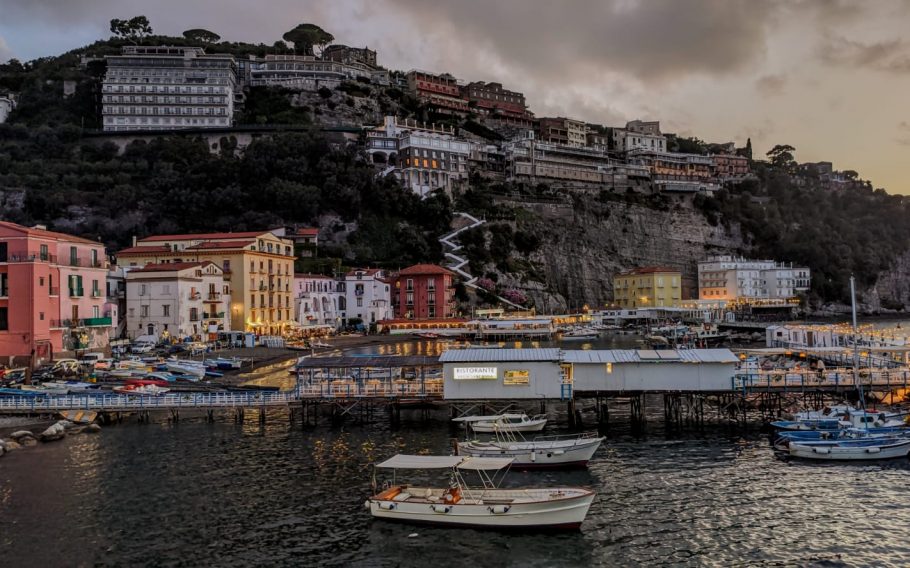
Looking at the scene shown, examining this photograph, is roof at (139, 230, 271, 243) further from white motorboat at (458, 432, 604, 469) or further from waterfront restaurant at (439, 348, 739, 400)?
white motorboat at (458, 432, 604, 469)

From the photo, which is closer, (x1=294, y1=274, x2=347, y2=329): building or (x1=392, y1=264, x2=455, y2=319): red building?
(x1=294, y1=274, x2=347, y2=329): building

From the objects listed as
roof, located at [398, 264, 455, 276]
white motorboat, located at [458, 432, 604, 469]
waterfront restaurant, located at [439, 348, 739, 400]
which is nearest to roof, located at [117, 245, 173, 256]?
roof, located at [398, 264, 455, 276]

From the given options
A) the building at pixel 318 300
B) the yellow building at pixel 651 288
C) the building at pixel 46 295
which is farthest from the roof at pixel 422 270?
the building at pixel 46 295

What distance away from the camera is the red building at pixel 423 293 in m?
117

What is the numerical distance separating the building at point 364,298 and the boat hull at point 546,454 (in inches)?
3175

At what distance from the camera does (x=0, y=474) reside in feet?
110

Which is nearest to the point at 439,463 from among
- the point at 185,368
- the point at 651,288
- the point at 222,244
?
the point at 185,368

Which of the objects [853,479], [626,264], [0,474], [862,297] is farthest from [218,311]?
[862,297]

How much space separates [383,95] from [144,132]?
63186 mm

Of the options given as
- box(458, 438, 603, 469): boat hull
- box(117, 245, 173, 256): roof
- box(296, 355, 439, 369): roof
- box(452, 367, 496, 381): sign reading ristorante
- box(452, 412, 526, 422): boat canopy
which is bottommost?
box(458, 438, 603, 469): boat hull

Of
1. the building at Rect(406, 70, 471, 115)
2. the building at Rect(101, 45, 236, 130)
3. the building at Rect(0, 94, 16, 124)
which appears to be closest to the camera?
the building at Rect(0, 94, 16, 124)

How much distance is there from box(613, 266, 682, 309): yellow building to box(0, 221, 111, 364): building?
109m

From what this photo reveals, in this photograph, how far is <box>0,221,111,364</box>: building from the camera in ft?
191

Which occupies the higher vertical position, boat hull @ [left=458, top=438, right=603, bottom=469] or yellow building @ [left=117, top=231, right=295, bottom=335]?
yellow building @ [left=117, top=231, right=295, bottom=335]
